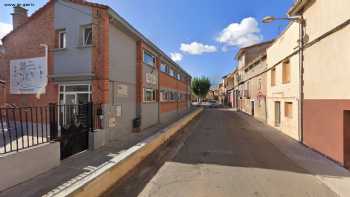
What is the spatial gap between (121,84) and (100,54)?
6.38 feet

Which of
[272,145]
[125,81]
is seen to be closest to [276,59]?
[272,145]

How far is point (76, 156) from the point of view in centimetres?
641

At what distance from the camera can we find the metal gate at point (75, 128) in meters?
6.14

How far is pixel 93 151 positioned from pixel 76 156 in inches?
28.8

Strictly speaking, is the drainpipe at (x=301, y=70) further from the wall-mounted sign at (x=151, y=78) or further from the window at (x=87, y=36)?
the window at (x=87, y=36)

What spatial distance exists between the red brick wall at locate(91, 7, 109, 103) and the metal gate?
122cm

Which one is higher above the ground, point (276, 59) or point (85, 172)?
point (276, 59)

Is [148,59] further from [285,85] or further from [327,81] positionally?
[327,81]

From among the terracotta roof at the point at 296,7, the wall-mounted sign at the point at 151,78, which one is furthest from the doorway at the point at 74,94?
the terracotta roof at the point at 296,7

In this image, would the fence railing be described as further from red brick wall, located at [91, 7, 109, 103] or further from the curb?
red brick wall, located at [91, 7, 109, 103]

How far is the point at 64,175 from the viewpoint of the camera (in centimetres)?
492

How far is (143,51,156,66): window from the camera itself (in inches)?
512

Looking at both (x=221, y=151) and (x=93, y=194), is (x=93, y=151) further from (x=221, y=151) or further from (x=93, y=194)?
(x=221, y=151)

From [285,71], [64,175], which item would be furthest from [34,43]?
[285,71]
